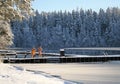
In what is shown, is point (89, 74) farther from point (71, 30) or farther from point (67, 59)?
point (71, 30)

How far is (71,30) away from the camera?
510 feet

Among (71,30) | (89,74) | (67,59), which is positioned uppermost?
(71,30)

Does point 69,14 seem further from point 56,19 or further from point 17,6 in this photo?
point 17,6

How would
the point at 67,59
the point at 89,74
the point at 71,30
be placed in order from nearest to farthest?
the point at 89,74, the point at 67,59, the point at 71,30

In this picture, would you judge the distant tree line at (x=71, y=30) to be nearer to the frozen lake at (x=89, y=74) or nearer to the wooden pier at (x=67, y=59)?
the wooden pier at (x=67, y=59)

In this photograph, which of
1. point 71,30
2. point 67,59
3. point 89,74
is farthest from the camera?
point 71,30

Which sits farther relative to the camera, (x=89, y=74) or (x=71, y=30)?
(x=71, y=30)

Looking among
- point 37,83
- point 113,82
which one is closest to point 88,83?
point 113,82

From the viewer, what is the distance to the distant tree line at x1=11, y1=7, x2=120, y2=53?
141 metres

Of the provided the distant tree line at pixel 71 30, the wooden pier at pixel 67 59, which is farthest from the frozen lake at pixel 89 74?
the distant tree line at pixel 71 30

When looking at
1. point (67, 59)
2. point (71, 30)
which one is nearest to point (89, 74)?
point (67, 59)

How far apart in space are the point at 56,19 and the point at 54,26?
3.23 meters

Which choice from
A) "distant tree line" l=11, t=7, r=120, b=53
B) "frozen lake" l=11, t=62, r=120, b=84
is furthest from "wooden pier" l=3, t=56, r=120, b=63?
"distant tree line" l=11, t=7, r=120, b=53

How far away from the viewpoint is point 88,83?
54.2 ft
